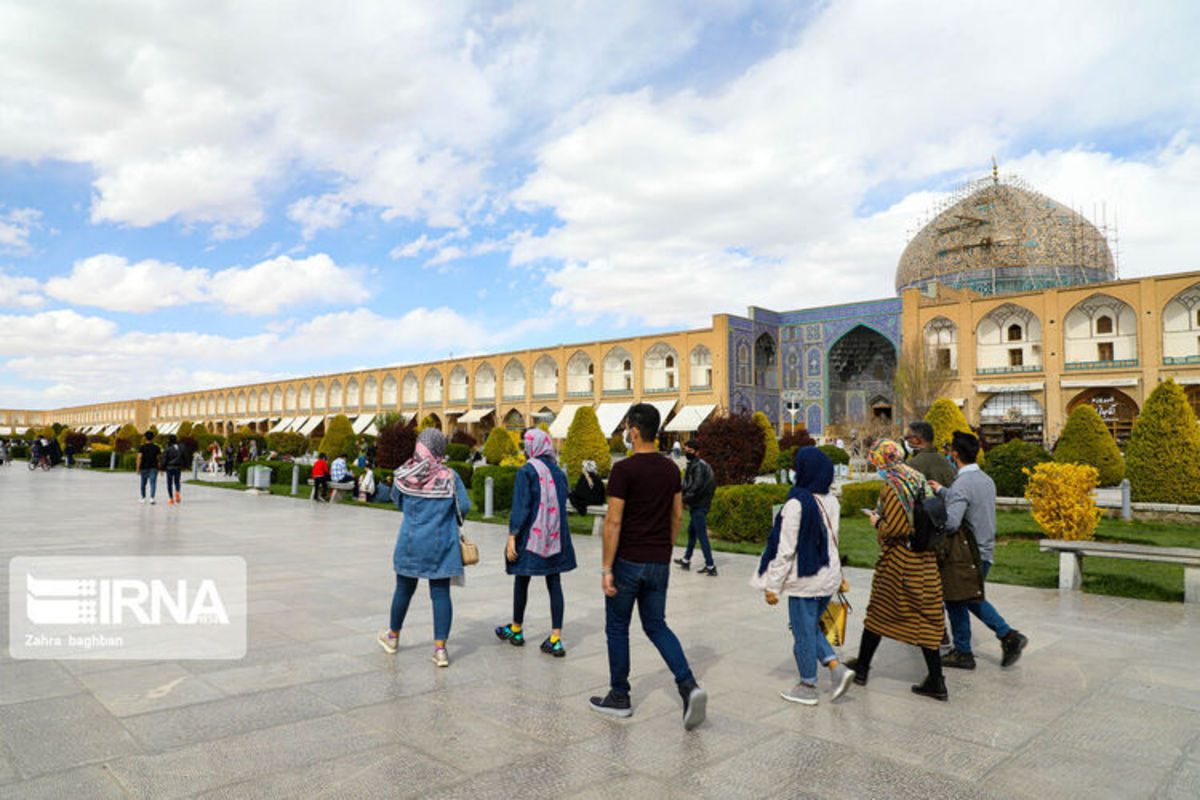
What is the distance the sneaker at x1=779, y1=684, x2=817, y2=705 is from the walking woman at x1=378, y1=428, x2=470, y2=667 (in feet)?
5.80

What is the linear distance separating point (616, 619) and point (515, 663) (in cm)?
113

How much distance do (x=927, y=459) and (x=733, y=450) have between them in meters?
8.65

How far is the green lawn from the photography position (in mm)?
6632

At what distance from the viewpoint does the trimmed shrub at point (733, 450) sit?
42.4 feet

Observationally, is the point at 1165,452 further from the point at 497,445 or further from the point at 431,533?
the point at 497,445

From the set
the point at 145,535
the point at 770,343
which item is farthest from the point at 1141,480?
the point at 770,343

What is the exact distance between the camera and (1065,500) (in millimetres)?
8211

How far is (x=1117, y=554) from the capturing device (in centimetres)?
610

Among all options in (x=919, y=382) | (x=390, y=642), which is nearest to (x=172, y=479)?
(x=390, y=642)

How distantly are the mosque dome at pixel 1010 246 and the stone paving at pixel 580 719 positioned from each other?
1506 inches

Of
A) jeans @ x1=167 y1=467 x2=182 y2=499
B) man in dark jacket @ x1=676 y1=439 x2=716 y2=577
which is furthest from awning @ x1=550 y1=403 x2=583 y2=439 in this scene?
man in dark jacket @ x1=676 y1=439 x2=716 y2=577

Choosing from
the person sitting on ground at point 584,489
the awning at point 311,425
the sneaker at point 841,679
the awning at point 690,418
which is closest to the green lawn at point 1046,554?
the person sitting on ground at point 584,489

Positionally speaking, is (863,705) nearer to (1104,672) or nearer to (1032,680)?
(1032,680)

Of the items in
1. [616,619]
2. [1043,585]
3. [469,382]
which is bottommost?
[1043,585]
